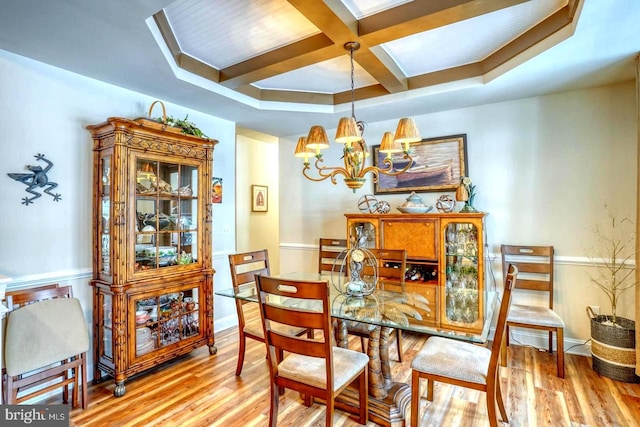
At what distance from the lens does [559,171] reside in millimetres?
3068

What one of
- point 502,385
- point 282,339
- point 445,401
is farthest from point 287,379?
point 502,385

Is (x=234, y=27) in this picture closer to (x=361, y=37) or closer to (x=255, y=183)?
(x=361, y=37)

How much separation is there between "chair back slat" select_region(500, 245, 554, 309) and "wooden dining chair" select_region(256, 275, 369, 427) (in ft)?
6.60

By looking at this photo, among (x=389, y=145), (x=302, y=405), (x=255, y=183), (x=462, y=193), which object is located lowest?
(x=302, y=405)

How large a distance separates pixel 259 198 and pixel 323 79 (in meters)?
3.09

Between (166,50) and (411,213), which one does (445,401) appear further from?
(166,50)

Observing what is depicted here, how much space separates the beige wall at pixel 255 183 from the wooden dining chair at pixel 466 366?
13.3ft

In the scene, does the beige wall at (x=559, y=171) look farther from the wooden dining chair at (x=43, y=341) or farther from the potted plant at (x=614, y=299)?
the wooden dining chair at (x=43, y=341)

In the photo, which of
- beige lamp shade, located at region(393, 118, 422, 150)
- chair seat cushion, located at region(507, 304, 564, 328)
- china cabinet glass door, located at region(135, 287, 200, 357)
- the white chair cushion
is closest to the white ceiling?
beige lamp shade, located at region(393, 118, 422, 150)

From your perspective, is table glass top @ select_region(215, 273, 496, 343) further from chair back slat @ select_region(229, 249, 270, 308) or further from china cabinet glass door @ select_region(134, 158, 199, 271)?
china cabinet glass door @ select_region(134, 158, 199, 271)

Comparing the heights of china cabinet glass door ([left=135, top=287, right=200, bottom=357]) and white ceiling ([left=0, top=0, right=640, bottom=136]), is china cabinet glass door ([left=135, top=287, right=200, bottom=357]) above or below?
below

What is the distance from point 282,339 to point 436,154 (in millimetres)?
2742

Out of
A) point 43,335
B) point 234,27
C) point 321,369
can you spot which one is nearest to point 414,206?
point 321,369

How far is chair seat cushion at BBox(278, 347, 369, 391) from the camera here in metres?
1.73
